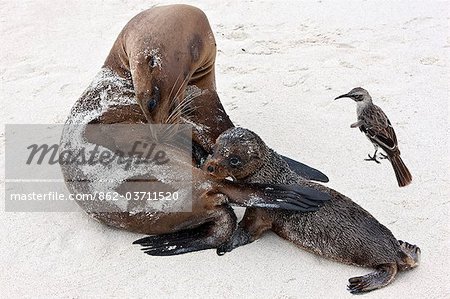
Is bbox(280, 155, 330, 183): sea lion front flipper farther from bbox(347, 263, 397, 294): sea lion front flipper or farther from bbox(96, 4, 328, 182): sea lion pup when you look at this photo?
bbox(347, 263, 397, 294): sea lion front flipper

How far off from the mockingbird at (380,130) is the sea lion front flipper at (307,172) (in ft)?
1.34

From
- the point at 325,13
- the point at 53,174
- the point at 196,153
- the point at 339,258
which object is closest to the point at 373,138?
the point at 339,258

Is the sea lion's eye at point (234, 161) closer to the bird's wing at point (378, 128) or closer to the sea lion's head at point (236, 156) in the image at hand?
the sea lion's head at point (236, 156)

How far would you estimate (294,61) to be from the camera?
5.68m

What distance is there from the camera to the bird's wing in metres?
3.80

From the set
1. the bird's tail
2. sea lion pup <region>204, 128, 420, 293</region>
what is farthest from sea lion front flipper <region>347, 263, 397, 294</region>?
the bird's tail

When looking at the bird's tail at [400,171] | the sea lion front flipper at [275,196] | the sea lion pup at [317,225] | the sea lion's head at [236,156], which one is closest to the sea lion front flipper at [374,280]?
the sea lion pup at [317,225]

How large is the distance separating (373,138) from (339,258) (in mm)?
Answer: 789

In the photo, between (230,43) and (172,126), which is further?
(230,43)

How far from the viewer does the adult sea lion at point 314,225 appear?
3.37 meters

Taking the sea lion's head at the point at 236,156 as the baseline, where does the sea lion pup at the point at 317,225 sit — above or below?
below

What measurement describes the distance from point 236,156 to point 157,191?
48 cm

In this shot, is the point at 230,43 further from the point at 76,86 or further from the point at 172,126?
the point at 172,126

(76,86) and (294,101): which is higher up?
(294,101)
